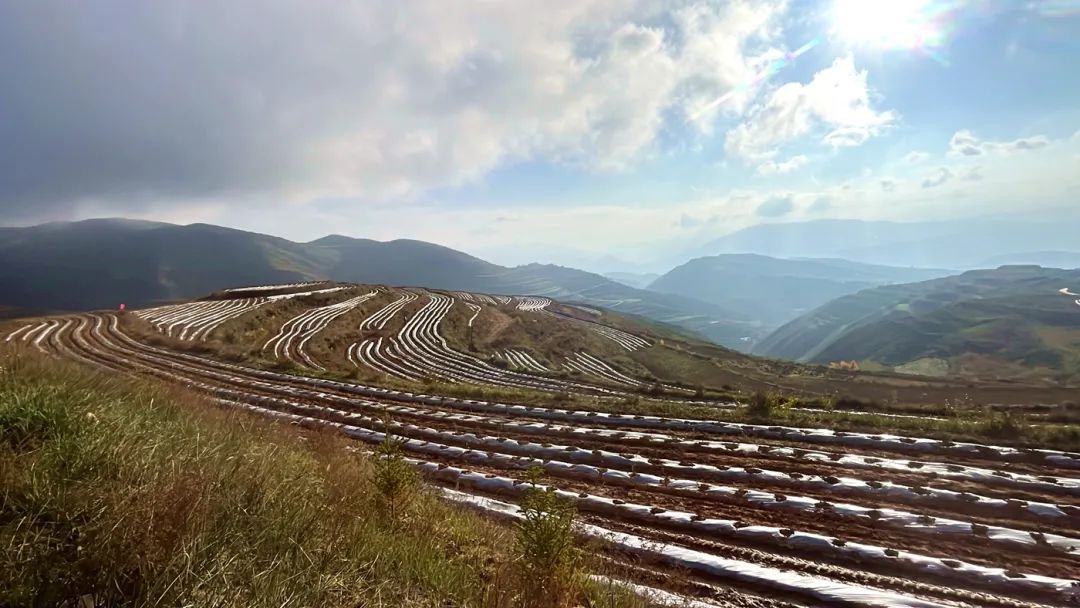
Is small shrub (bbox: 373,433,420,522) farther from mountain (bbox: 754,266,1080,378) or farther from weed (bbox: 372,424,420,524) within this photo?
mountain (bbox: 754,266,1080,378)

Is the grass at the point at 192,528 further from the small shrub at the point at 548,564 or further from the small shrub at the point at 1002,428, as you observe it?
the small shrub at the point at 1002,428

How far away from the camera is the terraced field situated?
6613 mm

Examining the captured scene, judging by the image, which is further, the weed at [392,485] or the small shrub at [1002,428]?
the small shrub at [1002,428]

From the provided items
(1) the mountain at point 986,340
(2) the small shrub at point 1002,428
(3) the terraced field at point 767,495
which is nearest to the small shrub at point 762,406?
(3) the terraced field at point 767,495

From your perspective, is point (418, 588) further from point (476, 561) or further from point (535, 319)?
point (535, 319)

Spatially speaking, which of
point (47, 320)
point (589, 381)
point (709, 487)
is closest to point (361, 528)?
point (709, 487)

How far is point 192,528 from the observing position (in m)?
3.47

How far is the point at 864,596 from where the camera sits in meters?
6.24

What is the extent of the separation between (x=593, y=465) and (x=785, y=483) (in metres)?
4.13

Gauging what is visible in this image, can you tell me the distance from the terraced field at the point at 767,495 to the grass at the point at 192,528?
2.91 m

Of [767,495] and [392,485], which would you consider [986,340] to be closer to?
[767,495]

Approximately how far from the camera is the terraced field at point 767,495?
661 centimetres

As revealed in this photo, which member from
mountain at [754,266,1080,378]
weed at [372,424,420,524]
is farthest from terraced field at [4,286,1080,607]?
mountain at [754,266,1080,378]

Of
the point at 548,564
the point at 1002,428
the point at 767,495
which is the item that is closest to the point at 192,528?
the point at 548,564
